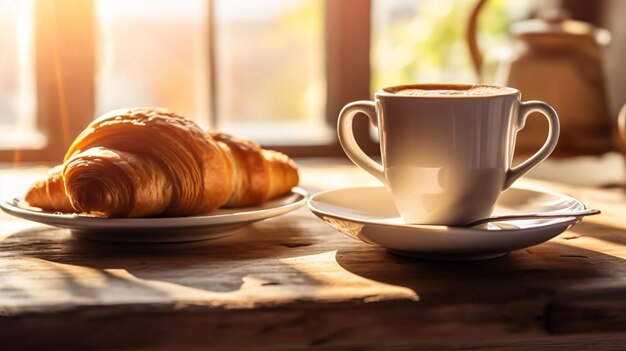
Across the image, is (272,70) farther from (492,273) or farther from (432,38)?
(492,273)

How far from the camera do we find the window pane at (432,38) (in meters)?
1.98

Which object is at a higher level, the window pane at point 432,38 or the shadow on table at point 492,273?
the window pane at point 432,38

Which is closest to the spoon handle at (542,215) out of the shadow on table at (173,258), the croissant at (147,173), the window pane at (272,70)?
the shadow on table at (173,258)

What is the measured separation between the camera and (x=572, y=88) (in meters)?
1.47

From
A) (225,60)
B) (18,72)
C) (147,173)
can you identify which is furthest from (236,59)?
(147,173)

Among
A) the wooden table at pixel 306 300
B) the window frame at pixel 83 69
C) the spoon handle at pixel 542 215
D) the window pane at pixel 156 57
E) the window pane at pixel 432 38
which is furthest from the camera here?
the window pane at pixel 432 38

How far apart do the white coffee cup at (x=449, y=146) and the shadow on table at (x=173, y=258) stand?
0.10 meters

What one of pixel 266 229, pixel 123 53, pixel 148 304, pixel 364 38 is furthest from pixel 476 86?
pixel 123 53

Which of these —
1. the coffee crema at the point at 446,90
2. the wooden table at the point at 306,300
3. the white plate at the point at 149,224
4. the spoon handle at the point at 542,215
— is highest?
the coffee crema at the point at 446,90

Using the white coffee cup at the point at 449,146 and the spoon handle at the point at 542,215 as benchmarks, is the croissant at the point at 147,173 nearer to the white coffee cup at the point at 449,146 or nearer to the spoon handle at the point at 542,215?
the white coffee cup at the point at 449,146

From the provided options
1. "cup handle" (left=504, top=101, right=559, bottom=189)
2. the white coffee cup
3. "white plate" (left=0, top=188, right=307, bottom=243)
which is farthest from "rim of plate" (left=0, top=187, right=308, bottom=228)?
"cup handle" (left=504, top=101, right=559, bottom=189)

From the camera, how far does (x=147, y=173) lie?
2.42 feet

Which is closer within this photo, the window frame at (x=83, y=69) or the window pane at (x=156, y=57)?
the window frame at (x=83, y=69)

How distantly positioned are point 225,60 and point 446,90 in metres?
1.22
